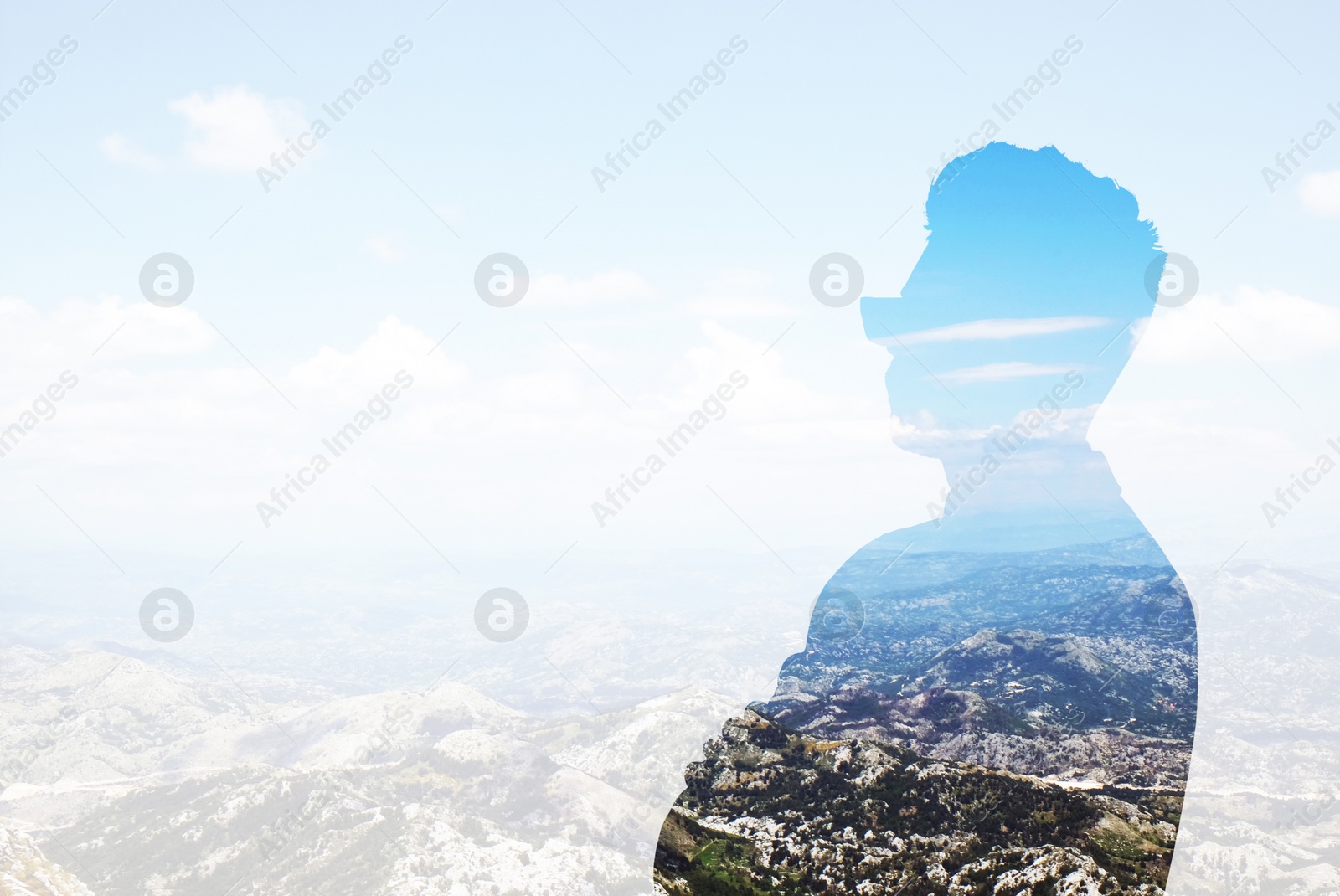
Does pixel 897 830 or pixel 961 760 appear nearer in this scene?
pixel 897 830

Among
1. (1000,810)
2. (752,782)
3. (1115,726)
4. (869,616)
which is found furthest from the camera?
(869,616)

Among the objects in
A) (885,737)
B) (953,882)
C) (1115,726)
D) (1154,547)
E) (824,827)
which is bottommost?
(824,827)

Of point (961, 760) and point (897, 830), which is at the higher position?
point (961, 760)

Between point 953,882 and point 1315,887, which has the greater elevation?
point 1315,887

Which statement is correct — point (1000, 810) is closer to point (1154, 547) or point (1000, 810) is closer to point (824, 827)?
point (824, 827)

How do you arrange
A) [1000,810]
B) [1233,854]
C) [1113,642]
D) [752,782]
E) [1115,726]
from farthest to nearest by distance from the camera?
[1233,854] → [1113,642] → [1115,726] → [752,782] → [1000,810]

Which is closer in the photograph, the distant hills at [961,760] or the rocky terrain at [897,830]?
the rocky terrain at [897,830]

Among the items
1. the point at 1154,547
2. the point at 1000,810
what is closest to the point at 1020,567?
the point at 1154,547

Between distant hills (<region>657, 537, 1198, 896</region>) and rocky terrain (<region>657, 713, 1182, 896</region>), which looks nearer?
rocky terrain (<region>657, 713, 1182, 896</region>)

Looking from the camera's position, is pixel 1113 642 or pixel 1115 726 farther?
pixel 1113 642
